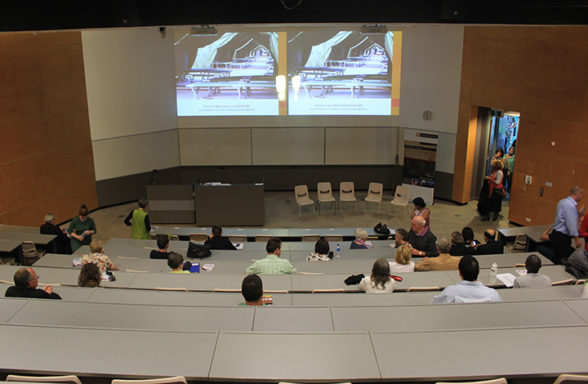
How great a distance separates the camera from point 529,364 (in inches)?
131

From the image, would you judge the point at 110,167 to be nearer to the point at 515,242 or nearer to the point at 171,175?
the point at 171,175

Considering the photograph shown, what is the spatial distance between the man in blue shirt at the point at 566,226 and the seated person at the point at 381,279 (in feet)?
13.2

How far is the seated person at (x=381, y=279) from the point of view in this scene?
17.4ft

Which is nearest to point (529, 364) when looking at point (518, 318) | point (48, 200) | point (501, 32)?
point (518, 318)

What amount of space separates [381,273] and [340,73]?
394 inches

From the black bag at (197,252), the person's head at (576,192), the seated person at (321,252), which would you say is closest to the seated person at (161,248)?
the black bag at (197,252)

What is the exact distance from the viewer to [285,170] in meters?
15.1

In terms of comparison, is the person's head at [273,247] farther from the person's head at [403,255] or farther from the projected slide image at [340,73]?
the projected slide image at [340,73]

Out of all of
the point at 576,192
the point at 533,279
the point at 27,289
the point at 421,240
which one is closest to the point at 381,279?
the point at 533,279

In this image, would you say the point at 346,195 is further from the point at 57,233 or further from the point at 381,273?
the point at 381,273

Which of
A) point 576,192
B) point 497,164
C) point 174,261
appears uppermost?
point 576,192

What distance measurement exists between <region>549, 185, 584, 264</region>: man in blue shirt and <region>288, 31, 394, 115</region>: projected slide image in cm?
727

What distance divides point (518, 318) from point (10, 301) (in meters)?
4.23

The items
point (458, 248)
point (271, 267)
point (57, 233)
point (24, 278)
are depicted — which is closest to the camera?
point (24, 278)
